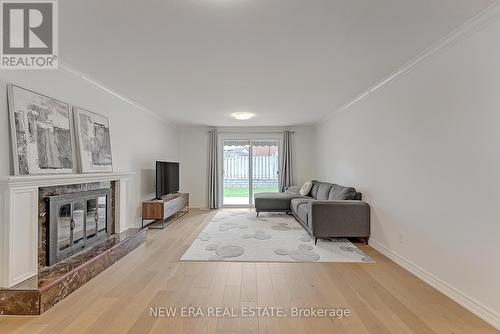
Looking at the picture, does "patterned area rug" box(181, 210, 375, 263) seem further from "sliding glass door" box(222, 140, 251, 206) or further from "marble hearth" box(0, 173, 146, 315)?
"sliding glass door" box(222, 140, 251, 206)

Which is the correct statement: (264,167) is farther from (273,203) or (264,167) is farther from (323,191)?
(323,191)

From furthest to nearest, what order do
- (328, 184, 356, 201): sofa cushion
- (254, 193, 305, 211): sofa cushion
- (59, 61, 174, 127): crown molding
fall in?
(254, 193, 305, 211): sofa cushion, (328, 184, 356, 201): sofa cushion, (59, 61, 174, 127): crown molding

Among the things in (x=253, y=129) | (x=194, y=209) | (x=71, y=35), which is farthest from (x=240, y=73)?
(x=194, y=209)

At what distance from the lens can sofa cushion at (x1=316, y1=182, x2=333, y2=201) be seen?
5262 mm

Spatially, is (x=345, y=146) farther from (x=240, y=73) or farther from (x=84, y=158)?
(x=84, y=158)

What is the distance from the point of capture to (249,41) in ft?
7.95

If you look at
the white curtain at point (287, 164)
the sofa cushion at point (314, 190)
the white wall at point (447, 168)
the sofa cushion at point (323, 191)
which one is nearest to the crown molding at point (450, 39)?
the white wall at point (447, 168)

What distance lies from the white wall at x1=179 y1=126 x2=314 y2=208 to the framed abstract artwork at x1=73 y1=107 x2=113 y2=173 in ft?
11.7

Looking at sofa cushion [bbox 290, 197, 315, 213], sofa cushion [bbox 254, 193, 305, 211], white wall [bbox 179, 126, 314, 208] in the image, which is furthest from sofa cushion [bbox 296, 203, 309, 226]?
white wall [bbox 179, 126, 314, 208]

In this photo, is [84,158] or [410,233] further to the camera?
[84,158]

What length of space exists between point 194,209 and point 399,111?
5.67 m

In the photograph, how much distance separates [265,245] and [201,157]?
426cm

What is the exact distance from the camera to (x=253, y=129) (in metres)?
7.50

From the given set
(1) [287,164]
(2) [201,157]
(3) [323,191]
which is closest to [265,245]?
(3) [323,191]
